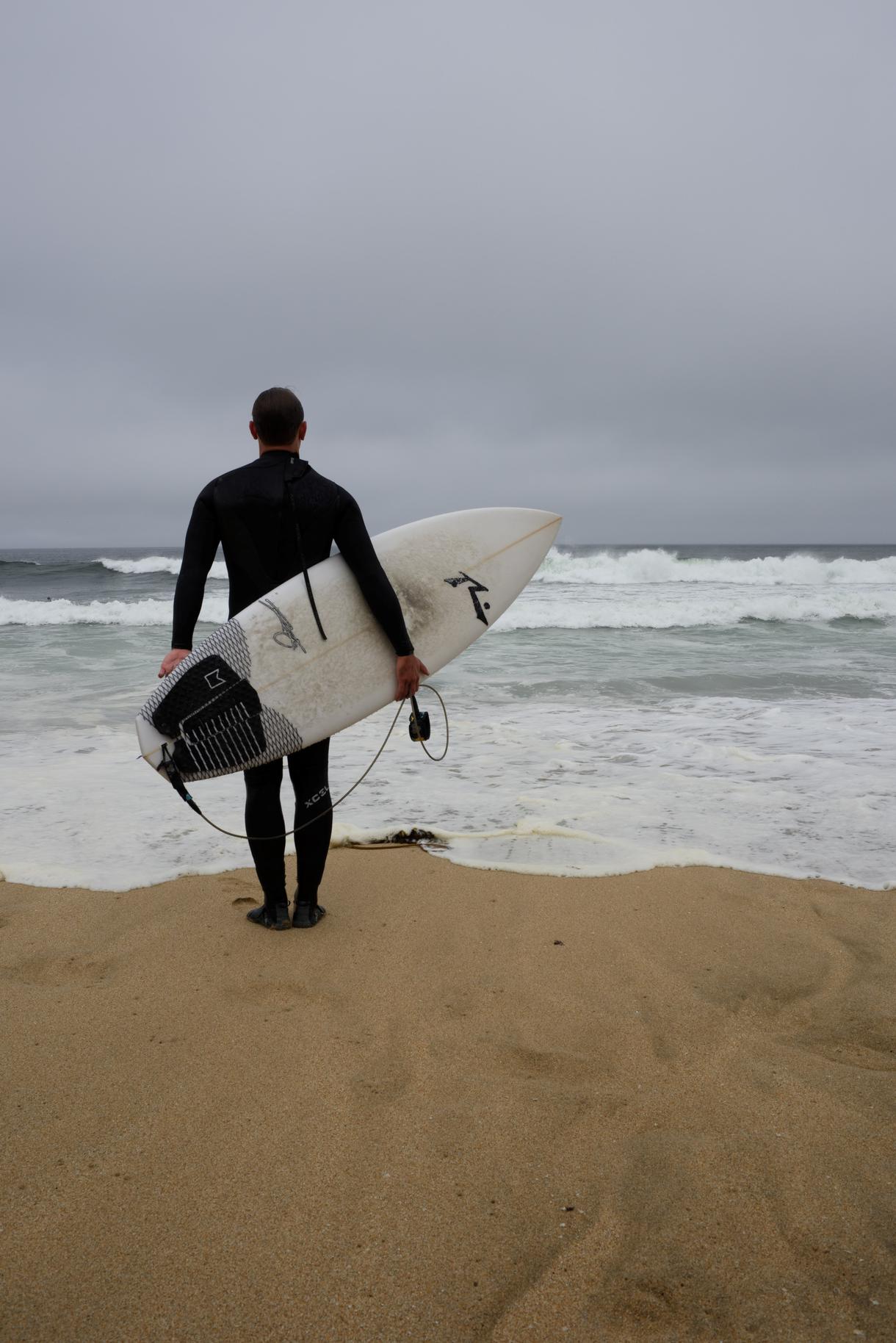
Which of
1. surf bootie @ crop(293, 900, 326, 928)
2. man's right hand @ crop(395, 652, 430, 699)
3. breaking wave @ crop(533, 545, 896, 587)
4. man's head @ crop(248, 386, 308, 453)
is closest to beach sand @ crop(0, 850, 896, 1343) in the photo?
surf bootie @ crop(293, 900, 326, 928)

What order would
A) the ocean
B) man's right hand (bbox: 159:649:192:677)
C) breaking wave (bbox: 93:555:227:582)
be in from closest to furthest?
man's right hand (bbox: 159:649:192:677) → the ocean → breaking wave (bbox: 93:555:227:582)

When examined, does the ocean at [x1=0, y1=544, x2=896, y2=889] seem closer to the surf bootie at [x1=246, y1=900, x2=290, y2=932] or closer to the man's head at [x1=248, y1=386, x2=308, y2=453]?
the surf bootie at [x1=246, y1=900, x2=290, y2=932]

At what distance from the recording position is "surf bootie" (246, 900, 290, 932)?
254cm

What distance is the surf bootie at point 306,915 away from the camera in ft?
8.34

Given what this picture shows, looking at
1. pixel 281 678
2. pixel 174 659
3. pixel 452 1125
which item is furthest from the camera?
pixel 281 678

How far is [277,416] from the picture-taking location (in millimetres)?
2402

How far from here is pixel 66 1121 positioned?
161 centimetres

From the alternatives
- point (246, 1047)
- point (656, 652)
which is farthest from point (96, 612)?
point (246, 1047)

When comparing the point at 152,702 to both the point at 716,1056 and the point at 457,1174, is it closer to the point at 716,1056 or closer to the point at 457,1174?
the point at 457,1174

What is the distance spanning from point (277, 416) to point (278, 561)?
17.5 inches

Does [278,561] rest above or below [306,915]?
above

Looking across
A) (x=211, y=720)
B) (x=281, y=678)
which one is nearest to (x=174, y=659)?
(x=211, y=720)

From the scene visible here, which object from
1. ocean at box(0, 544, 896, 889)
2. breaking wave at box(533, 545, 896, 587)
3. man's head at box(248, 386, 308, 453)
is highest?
man's head at box(248, 386, 308, 453)

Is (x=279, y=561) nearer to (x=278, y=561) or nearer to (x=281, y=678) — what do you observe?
(x=278, y=561)
